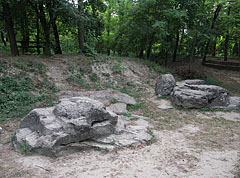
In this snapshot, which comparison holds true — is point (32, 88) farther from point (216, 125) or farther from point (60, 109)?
point (216, 125)

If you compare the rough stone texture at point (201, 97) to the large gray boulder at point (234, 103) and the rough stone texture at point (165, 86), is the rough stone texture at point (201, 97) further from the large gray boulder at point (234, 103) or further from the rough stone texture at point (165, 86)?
the rough stone texture at point (165, 86)

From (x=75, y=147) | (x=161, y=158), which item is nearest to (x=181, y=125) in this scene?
(x=161, y=158)

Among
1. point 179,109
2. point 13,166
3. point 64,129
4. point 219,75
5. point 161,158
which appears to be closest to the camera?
point 13,166

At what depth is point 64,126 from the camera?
186 inches

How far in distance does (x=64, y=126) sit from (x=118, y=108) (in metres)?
3.53

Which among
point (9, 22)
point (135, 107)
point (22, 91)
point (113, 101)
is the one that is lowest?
point (135, 107)

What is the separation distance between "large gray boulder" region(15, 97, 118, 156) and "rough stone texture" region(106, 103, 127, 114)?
2.02m

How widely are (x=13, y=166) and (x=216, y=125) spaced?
6610mm

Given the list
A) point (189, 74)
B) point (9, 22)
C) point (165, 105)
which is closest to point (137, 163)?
point (165, 105)

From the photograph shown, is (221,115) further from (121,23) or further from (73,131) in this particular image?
(121,23)

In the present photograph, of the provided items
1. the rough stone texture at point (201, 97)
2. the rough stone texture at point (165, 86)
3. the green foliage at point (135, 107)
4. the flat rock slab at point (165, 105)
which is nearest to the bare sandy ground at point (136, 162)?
the green foliage at point (135, 107)

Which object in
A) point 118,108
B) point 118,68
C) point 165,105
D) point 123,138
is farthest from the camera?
point 118,68

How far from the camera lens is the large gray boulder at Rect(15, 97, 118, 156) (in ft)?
14.8

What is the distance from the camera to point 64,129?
4.68 metres
